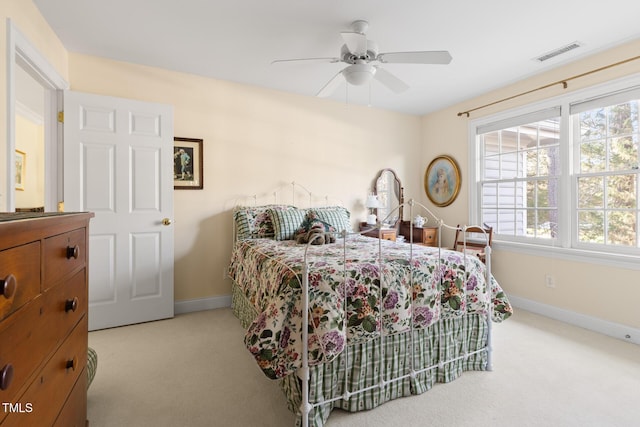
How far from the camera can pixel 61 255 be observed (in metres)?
1.00

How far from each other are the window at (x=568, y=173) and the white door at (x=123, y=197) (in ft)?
12.3

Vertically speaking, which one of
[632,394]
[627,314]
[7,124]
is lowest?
[632,394]

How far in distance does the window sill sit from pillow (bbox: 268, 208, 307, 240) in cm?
242

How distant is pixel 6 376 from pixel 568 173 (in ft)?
13.3

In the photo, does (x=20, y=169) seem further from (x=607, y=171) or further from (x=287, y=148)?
(x=607, y=171)

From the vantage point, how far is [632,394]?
1846mm

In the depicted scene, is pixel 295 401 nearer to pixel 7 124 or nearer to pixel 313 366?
pixel 313 366

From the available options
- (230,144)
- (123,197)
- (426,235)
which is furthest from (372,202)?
(123,197)

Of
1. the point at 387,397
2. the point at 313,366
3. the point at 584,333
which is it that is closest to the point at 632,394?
the point at 584,333

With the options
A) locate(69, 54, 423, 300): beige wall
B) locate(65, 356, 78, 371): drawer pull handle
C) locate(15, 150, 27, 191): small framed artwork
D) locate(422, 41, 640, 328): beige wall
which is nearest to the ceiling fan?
locate(69, 54, 423, 300): beige wall

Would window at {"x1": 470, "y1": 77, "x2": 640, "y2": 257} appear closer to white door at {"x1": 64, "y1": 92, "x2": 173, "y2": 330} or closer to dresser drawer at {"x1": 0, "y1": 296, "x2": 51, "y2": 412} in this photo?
white door at {"x1": 64, "y1": 92, "x2": 173, "y2": 330}

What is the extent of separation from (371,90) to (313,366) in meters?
3.22

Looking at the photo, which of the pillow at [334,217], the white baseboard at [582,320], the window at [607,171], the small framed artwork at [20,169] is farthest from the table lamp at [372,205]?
the small framed artwork at [20,169]

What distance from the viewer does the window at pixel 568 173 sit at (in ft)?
9.02
